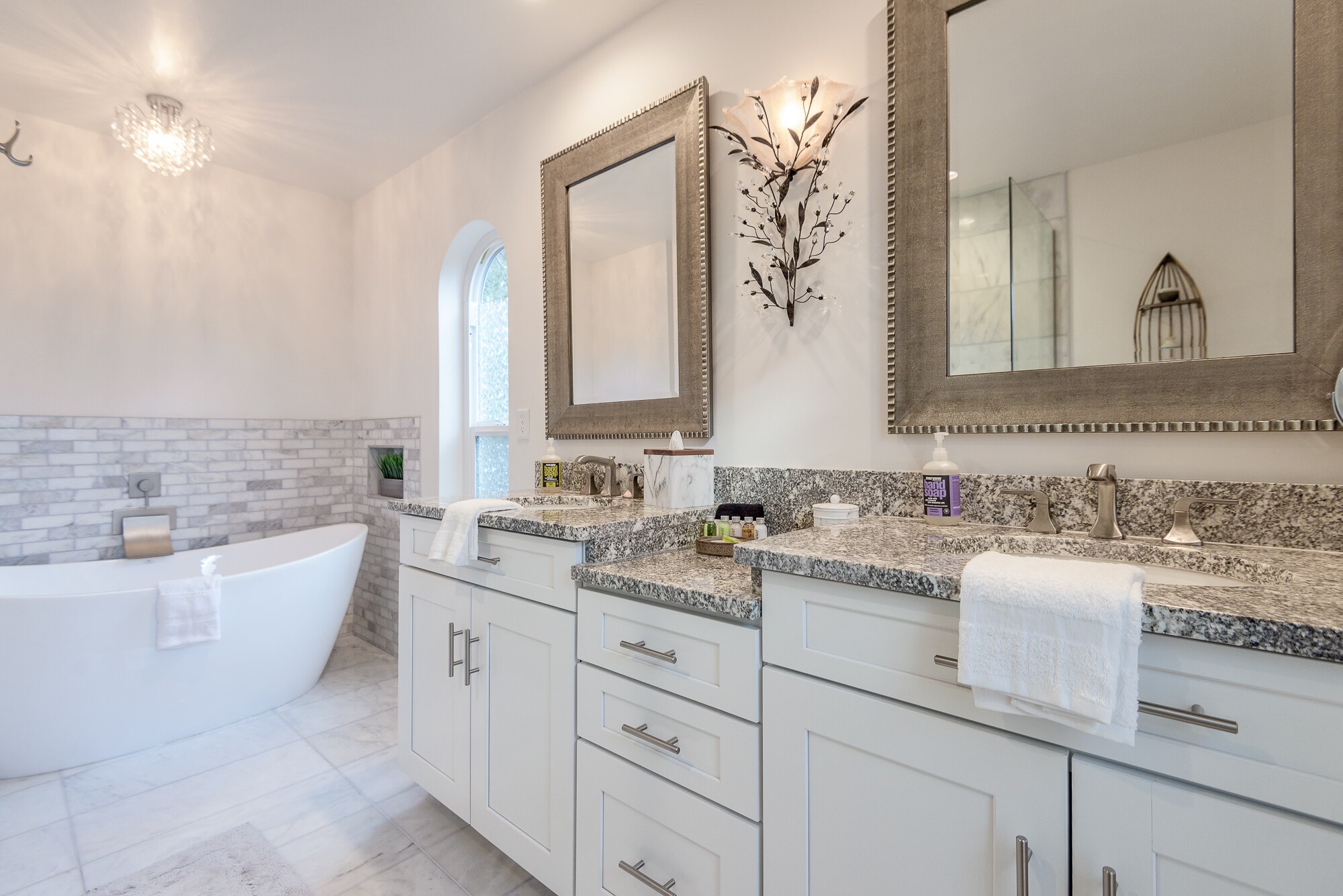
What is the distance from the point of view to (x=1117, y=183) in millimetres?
1187

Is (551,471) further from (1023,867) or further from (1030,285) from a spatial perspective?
(1023,867)

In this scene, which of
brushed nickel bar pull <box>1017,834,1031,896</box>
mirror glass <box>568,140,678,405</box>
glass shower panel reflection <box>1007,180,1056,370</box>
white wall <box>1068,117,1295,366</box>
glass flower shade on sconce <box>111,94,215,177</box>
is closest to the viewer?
brushed nickel bar pull <box>1017,834,1031,896</box>

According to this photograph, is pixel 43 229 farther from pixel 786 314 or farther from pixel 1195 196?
pixel 1195 196

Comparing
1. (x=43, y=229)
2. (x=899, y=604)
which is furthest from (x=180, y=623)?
(x=899, y=604)

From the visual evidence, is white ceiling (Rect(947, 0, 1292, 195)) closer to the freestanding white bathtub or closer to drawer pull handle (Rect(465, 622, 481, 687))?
drawer pull handle (Rect(465, 622, 481, 687))

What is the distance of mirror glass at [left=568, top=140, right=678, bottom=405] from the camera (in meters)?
1.98

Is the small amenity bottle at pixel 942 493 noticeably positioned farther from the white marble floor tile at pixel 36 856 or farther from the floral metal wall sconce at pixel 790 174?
the white marble floor tile at pixel 36 856

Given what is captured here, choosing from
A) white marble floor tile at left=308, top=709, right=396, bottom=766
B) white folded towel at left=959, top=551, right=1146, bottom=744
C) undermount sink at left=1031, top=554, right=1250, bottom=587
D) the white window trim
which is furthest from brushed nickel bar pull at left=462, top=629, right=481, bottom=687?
the white window trim

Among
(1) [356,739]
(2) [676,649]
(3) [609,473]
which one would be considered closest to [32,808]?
(1) [356,739]

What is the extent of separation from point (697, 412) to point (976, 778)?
1238mm

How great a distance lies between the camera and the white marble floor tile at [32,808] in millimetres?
1913

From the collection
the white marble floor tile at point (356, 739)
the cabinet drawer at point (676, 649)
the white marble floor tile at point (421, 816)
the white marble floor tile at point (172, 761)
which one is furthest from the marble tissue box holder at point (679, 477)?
the white marble floor tile at point (172, 761)

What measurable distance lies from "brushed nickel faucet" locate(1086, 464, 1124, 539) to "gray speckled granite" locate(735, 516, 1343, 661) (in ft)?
0.09

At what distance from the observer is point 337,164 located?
10.8ft
